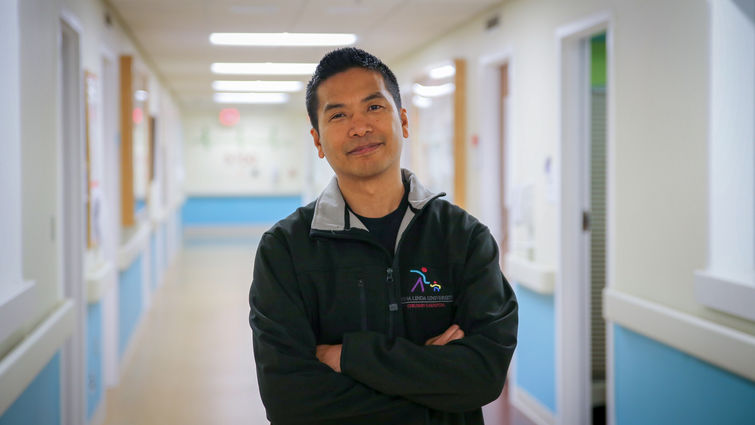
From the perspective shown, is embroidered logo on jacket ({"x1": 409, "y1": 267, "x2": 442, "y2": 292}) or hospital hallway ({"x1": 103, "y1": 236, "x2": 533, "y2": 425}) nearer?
embroidered logo on jacket ({"x1": 409, "y1": 267, "x2": 442, "y2": 292})

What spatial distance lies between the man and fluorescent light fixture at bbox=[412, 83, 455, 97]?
5.07m

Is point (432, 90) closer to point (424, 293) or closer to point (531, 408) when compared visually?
point (531, 408)

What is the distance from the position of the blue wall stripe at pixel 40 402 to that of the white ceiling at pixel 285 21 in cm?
189

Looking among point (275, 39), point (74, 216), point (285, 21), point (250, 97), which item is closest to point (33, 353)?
point (74, 216)

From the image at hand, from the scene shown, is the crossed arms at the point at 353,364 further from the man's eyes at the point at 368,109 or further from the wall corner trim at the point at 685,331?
the wall corner trim at the point at 685,331

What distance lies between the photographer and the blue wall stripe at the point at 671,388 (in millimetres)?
2535

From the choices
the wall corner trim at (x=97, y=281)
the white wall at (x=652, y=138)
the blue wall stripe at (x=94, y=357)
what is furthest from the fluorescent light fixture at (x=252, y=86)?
the white wall at (x=652, y=138)

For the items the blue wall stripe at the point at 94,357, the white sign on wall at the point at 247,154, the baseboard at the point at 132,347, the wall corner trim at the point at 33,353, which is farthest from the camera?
the white sign on wall at the point at 247,154

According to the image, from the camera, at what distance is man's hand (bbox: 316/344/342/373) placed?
158 centimetres

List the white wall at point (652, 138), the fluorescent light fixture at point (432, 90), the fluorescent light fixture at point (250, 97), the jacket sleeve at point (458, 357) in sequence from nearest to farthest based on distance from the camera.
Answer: the jacket sleeve at point (458, 357) < the white wall at point (652, 138) < the fluorescent light fixture at point (432, 90) < the fluorescent light fixture at point (250, 97)

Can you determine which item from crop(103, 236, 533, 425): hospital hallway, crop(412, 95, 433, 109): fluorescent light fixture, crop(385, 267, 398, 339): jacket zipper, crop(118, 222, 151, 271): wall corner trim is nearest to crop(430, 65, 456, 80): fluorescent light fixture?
crop(412, 95, 433, 109): fluorescent light fixture

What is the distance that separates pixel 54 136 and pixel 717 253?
9.98 feet

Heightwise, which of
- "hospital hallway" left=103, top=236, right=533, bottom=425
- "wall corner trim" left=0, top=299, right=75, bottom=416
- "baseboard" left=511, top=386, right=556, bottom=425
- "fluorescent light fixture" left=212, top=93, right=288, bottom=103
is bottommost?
"baseboard" left=511, top=386, right=556, bottom=425

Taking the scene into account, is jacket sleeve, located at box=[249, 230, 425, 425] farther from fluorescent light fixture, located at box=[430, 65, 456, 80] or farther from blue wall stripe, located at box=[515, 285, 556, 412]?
fluorescent light fixture, located at box=[430, 65, 456, 80]
